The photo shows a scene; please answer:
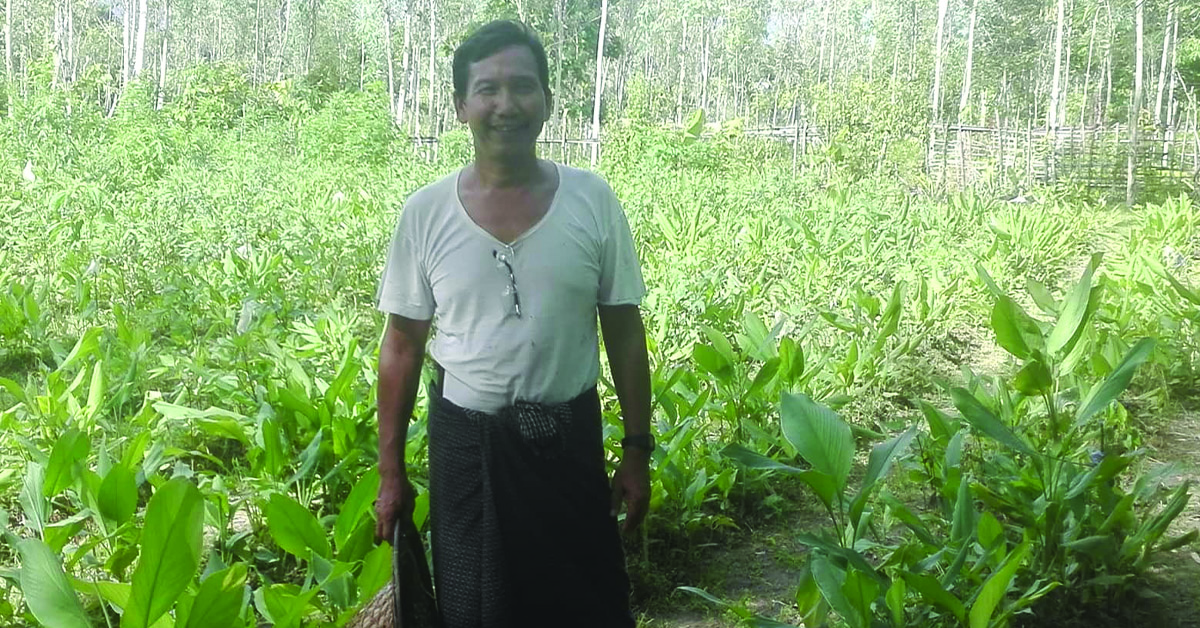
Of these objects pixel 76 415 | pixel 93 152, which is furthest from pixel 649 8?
pixel 76 415

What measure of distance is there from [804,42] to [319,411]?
47559 millimetres

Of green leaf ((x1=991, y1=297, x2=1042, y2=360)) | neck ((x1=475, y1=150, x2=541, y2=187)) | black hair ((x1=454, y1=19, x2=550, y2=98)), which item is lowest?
green leaf ((x1=991, y1=297, x2=1042, y2=360))

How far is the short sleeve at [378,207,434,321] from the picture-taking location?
5.63 feet

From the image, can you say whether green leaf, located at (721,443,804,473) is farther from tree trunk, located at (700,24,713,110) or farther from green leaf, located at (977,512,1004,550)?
tree trunk, located at (700,24,713,110)

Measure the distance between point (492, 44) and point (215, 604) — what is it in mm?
944

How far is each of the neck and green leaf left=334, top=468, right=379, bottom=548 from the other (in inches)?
30.1

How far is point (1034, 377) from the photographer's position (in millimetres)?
2326

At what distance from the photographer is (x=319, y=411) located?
2.82 m

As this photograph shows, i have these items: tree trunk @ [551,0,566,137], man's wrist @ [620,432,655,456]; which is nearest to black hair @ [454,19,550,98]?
man's wrist @ [620,432,655,456]

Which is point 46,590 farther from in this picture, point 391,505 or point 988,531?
point 988,531

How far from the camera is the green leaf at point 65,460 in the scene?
7.32 feet

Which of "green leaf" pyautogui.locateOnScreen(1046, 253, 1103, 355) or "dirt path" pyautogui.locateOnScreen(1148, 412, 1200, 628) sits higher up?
"green leaf" pyautogui.locateOnScreen(1046, 253, 1103, 355)

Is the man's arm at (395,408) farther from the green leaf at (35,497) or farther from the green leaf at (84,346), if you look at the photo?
the green leaf at (84,346)

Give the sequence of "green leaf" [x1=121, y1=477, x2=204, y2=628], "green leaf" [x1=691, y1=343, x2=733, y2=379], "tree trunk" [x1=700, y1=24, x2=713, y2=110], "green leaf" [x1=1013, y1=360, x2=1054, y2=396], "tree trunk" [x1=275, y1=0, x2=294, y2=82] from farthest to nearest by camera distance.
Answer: "tree trunk" [x1=700, y1=24, x2=713, y2=110], "tree trunk" [x1=275, y1=0, x2=294, y2=82], "green leaf" [x1=691, y1=343, x2=733, y2=379], "green leaf" [x1=1013, y1=360, x2=1054, y2=396], "green leaf" [x1=121, y1=477, x2=204, y2=628]
